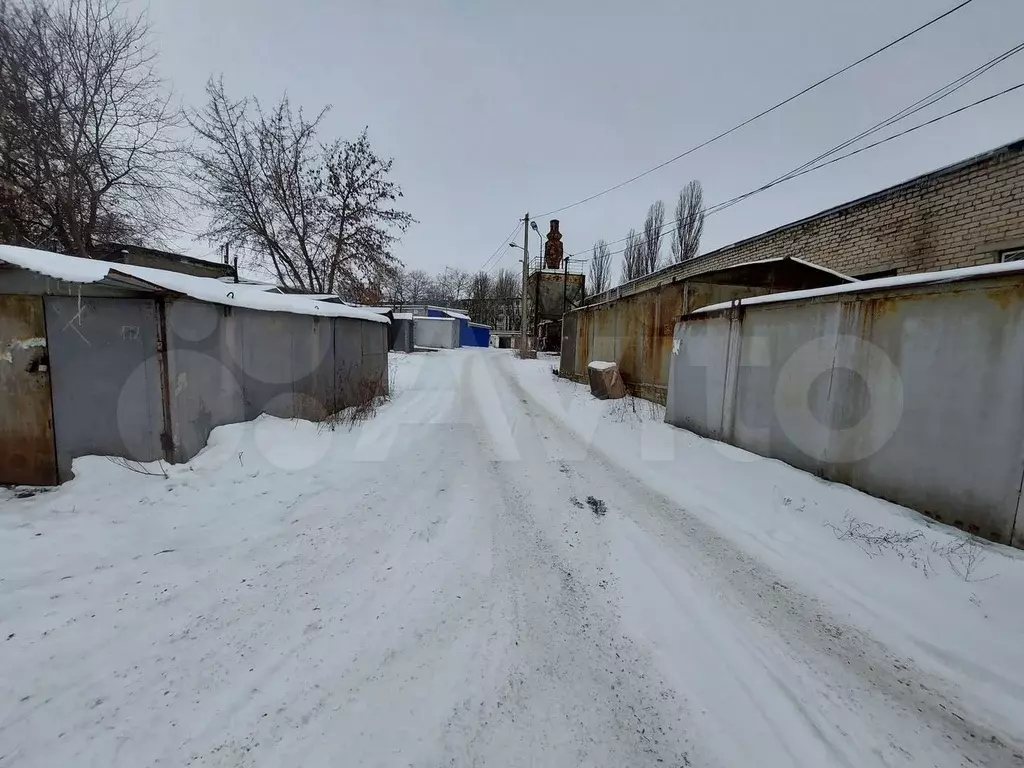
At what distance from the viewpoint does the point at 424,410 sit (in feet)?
26.0

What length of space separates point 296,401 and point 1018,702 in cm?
717

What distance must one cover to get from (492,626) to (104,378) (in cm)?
455

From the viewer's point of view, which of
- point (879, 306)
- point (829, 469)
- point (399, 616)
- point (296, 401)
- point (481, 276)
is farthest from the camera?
point (481, 276)

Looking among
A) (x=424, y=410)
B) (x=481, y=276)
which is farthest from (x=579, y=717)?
(x=481, y=276)

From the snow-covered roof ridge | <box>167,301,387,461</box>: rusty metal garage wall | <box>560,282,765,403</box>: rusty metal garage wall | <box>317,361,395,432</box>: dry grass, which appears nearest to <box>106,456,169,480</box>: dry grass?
<box>167,301,387,461</box>: rusty metal garage wall

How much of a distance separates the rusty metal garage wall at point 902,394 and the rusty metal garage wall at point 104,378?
6807 millimetres

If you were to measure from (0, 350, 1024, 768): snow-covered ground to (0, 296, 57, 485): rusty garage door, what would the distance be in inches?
18.8

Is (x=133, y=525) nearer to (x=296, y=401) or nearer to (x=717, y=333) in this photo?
(x=296, y=401)

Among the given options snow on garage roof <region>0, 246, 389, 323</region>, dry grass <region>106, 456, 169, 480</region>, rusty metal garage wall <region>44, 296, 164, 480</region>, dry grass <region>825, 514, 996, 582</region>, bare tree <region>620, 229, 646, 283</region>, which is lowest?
dry grass <region>825, 514, 996, 582</region>

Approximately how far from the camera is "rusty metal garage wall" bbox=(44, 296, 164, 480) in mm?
3793

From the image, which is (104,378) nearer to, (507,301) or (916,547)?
(916,547)

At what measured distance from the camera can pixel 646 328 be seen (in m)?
8.80

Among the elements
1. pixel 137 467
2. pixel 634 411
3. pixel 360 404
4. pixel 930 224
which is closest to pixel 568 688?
pixel 137 467

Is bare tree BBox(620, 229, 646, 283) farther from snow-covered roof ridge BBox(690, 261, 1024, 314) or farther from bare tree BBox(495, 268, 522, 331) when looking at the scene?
snow-covered roof ridge BBox(690, 261, 1024, 314)
